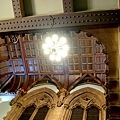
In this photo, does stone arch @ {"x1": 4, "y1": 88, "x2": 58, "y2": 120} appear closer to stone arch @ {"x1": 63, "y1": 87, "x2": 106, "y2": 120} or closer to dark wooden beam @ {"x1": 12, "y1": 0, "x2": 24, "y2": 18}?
stone arch @ {"x1": 63, "y1": 87, "x2": 106, "y2": 120}

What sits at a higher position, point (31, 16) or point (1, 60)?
point (1, 60)

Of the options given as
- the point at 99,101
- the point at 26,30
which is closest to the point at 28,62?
the point at 99,101

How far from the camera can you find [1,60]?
10.1 m

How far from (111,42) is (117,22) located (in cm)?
38

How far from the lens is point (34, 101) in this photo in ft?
33.8

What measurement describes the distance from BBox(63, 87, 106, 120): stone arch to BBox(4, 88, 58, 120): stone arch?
0.61 m

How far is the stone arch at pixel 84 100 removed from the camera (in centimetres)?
905

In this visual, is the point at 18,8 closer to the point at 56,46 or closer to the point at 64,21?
the point at 64,21

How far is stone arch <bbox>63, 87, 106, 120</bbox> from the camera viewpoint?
356 inches

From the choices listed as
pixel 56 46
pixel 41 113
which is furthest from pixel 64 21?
pixel 41 113

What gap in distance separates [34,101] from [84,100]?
2224mm

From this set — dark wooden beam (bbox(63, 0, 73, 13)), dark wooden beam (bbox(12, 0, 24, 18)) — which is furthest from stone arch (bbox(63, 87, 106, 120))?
dark wooden beam (bbox(63, 0, 73, 13))

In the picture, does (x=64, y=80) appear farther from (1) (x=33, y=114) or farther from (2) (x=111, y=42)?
(2) (x=111, y=42)

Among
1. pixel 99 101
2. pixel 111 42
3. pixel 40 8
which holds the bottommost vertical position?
pixel 111 42
